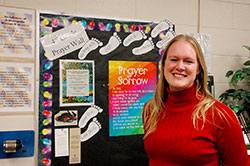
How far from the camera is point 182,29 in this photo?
1.91 m

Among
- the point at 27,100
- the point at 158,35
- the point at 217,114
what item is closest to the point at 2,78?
the point at 27,100

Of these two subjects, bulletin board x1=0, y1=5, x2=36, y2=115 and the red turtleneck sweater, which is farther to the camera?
bulletin board x1=0, y1=5, x2=36, y2=115

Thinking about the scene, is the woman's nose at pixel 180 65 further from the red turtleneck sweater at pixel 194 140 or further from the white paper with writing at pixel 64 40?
the white paper with writing at pixel 64 40

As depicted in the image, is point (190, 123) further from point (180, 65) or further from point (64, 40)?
point (64, 40)

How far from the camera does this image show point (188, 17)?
1.93 meters

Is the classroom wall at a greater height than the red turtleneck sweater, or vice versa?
the classroom wall

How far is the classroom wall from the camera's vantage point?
1.57m

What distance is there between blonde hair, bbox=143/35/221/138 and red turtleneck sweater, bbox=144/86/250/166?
0.03 meters

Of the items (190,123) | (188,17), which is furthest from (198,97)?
(188,17)

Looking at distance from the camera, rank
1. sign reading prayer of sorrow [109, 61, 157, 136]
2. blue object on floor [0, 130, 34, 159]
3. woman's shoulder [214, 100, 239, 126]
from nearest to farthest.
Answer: woman's shoulder [214, 100, 239, 126], blue object on floor [0, 130, 34, 159], sign reading prayer of sorrow [109, 61, 157, 136]

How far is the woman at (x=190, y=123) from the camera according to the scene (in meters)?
1.12

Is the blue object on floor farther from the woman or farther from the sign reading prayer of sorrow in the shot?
the woman

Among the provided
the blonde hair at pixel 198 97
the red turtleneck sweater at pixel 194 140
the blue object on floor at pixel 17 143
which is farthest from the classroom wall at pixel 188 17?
the red turtleneck sweater at pixel 194 140

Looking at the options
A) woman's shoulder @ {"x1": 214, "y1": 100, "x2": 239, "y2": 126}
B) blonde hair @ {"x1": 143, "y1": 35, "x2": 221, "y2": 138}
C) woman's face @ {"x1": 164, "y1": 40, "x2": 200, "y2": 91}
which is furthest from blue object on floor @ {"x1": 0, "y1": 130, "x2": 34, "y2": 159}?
woman's shoulder @ {"x1": 214, "y1": 100, "x2": 239, "y2": 126}
